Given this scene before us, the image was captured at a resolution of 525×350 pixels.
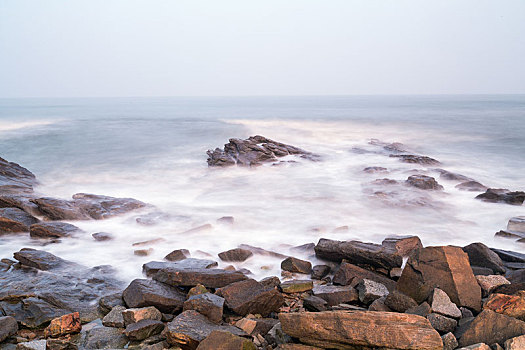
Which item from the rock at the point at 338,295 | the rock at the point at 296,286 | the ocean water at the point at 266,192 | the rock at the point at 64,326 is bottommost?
the ocean water at the point at 266,192

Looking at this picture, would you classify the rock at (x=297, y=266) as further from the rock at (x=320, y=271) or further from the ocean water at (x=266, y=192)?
the ocean water at (x=266, y=192)

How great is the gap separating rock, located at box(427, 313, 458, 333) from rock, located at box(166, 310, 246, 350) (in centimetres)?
188

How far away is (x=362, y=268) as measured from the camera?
587cm

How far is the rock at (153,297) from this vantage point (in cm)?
481

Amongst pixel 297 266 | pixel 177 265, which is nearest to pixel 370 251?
pixel 297 266

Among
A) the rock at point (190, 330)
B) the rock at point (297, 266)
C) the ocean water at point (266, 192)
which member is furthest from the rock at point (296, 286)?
the rock at point (190, 330)

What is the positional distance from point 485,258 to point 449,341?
8.89ft

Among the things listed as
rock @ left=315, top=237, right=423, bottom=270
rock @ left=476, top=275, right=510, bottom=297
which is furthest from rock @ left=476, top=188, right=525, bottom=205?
rock @ left=476, top=275, right=510, bottom=297

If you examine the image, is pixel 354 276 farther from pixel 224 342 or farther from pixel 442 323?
pixel 224 342

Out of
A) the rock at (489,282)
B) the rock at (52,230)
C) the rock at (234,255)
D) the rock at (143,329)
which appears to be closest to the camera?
the rock at (143,329)

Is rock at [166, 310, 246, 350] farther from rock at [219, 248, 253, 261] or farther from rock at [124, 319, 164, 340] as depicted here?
rock at [219, 248, 253, 261]

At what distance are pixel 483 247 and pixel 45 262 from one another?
21.6ft

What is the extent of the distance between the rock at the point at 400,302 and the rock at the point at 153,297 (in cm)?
242

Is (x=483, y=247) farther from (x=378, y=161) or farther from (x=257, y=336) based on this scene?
(x=378, y=161)
